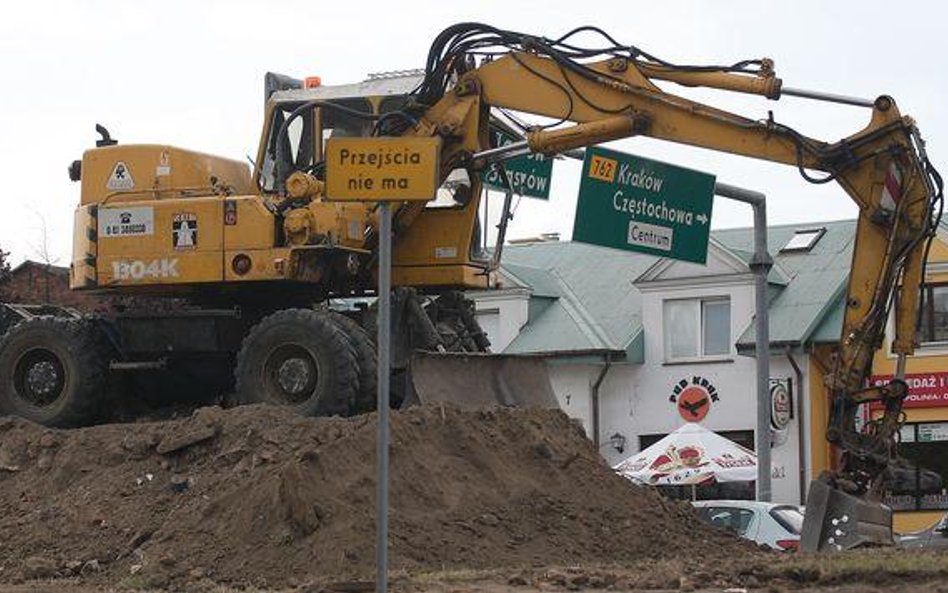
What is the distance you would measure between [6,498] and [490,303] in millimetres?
29846

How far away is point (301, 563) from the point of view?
15555 millimetres

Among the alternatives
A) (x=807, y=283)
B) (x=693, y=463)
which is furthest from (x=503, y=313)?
(x=693, y=463)

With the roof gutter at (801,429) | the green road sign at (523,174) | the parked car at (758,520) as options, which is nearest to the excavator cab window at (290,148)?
the green road sign at (523,174)

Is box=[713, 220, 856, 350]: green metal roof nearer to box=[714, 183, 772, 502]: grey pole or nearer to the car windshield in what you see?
box=[714, 183, 772, 502]: grey pole

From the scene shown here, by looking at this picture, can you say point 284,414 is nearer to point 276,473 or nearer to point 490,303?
point 276,473

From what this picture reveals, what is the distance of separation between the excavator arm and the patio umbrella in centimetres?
1599

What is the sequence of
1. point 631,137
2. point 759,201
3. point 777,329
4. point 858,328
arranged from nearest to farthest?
point 858,328, point 631,137, point 759,201, point 777,329

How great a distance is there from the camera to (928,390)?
134 feet

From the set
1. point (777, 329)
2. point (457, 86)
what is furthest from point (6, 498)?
point (777, 329)

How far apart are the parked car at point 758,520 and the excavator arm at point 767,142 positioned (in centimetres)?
523

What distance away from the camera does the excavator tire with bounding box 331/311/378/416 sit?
18.2 metres

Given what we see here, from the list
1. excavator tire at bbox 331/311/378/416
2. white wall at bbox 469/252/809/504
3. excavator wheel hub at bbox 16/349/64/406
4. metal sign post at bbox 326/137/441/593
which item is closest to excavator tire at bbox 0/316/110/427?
excavator wheel hub at bbox 16/349/64/406

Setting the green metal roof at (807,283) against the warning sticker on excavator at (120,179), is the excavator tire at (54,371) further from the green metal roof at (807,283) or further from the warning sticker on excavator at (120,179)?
the green metal roof at (807,283)

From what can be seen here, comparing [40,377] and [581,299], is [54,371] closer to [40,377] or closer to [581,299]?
[40,377]
